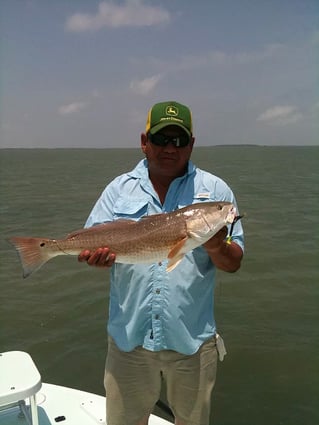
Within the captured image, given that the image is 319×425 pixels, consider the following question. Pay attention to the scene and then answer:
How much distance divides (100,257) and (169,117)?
1141 mm

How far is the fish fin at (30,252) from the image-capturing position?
3396mm

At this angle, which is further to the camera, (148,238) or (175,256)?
(148,238)

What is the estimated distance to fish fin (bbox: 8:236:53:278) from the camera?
3.40 metres

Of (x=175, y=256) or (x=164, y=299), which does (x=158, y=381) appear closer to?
(x=164, y=299)

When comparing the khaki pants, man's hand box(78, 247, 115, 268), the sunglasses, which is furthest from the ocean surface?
the sunglasses

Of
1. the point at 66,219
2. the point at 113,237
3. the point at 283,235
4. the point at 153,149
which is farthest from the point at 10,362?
the point at 66,219

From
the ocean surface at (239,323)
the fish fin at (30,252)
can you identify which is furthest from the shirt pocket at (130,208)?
the ocean surface at (239,323)

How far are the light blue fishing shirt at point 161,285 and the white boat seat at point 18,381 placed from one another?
709mm

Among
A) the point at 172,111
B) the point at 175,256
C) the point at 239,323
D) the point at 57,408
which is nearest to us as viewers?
the point at 175,256

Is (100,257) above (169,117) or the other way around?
the other way around

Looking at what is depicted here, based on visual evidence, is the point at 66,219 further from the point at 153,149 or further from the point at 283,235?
the point at 153,149

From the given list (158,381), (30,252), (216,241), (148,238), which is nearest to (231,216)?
(216,241)

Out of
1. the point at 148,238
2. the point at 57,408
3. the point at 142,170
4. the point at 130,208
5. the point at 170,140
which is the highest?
the point at 170,140

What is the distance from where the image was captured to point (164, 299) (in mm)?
3312
